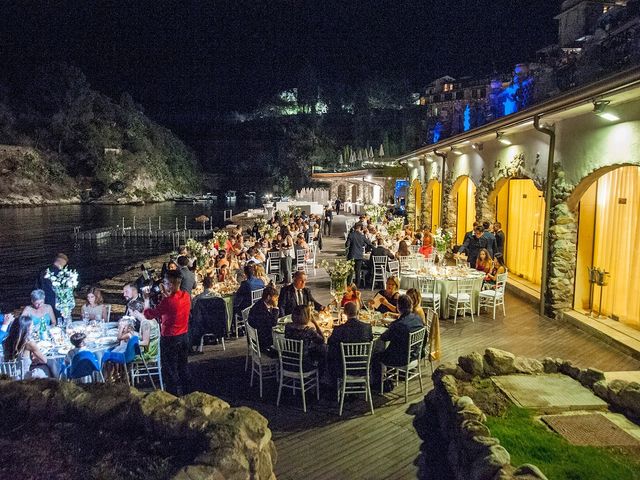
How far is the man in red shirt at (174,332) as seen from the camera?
591 centimetres

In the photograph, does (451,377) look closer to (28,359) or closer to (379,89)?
(28,359)

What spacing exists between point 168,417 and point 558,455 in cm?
331

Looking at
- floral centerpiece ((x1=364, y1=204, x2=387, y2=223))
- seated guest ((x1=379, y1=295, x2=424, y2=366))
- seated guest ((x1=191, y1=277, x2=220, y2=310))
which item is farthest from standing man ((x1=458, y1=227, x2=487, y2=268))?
floral centerpiece ((x1=364, y1=204, x2=387, y2=223))

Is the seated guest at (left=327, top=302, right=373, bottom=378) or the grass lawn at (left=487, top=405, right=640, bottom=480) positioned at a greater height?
the seated guest at (left=327, top=302, right=373, bottom=378)

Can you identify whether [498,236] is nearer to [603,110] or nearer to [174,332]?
[603,110]

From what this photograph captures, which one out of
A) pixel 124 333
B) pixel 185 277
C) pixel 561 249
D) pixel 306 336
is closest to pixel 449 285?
pixel 561 249

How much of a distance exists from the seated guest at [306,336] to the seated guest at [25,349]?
2951mm

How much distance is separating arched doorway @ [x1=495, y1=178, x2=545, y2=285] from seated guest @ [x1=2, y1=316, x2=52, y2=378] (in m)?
10.3

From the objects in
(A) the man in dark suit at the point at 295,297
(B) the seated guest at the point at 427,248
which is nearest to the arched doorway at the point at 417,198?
(B) the seated guest at the point at 427,248

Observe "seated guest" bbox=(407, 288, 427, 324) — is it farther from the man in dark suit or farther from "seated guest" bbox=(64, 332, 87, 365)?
"seated guest" bbox=(64, 332, 87, 365)

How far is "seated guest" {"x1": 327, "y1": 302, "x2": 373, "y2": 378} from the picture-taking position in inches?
225

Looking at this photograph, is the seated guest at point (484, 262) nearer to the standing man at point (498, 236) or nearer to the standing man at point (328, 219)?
the standing man at point (498, 236)

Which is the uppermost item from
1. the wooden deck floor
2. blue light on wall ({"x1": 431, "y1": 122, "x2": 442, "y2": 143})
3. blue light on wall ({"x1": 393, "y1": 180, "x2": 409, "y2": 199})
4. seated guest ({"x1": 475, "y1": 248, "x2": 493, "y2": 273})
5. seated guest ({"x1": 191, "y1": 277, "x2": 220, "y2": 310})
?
blue light on wall ({"x1": 431, "y1": 122, "x2": 442, "y2": 143})

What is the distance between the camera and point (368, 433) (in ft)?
17.0
